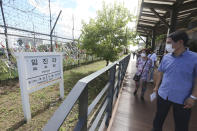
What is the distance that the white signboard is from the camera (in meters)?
1.93

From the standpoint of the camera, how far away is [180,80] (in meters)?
1.27

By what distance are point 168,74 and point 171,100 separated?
35 cm

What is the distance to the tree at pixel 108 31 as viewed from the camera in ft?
16.3

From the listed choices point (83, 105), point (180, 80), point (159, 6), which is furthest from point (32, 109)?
point (159, 6)

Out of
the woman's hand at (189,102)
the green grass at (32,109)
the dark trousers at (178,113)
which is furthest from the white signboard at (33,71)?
the woman's hand at (189,102)

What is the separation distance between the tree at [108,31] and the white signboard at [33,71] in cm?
279

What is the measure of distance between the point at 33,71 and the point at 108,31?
12.7 ft

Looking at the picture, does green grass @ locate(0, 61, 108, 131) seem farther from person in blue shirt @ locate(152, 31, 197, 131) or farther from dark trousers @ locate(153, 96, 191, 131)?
person in blue shirt @ locate(152, 31, 197, 131)

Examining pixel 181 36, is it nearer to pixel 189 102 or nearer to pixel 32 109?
pixel 189 102

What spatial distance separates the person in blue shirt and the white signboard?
2350 millimetres

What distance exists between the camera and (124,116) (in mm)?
2266

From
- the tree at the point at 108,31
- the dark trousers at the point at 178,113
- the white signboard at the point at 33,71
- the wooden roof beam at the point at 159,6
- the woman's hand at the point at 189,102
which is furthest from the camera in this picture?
the tree at the point at 108,31

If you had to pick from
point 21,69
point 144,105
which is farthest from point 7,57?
point 144,105

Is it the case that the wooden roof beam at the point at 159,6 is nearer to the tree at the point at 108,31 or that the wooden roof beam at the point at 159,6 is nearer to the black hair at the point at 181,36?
the tree at the point at 108,31
